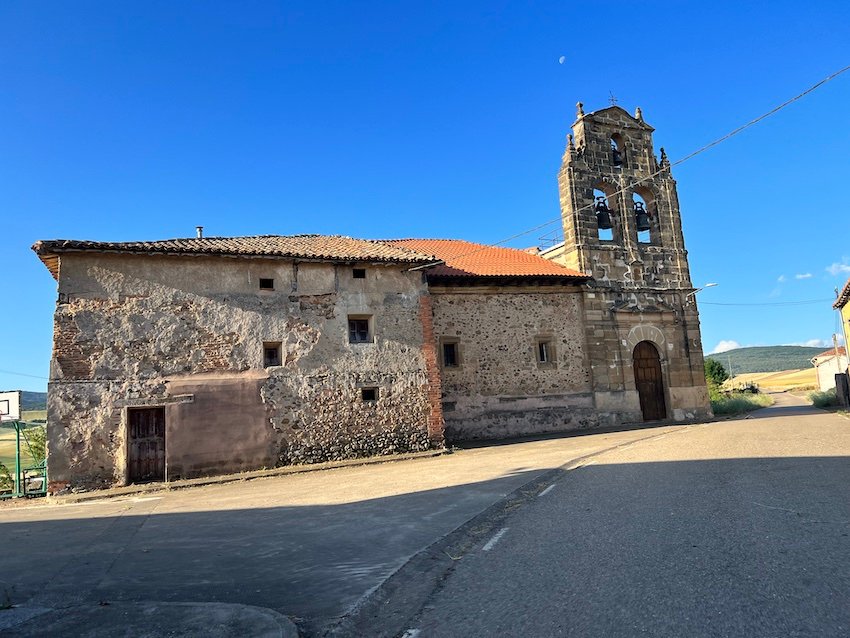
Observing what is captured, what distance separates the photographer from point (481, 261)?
2228 cm

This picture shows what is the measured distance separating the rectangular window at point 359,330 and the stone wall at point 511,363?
3486mm

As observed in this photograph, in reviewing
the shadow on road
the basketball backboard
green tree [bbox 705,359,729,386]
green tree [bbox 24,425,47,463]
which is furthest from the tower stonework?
green tree [bbox 705,359,729,386]

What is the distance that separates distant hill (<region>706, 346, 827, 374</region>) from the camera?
127825 millimetres

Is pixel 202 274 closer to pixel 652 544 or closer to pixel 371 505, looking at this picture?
pixel 371 505

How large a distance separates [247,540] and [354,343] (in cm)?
942

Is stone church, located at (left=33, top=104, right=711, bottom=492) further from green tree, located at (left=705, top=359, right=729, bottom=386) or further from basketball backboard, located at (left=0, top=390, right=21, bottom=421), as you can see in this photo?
green tree, located at (left=705, top=359, right=729, bottom=386)

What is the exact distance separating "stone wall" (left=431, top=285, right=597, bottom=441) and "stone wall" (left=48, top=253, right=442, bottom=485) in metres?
2.91

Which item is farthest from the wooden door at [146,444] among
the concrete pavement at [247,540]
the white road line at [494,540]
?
the white road line at [494,540]

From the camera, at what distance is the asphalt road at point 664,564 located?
3443 mm

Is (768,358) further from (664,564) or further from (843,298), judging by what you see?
(664,564)

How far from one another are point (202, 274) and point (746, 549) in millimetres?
13305

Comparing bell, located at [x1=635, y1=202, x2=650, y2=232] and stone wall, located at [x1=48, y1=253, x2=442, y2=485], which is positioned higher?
bell, located at [x1=635, y1=202, x2=650, y2=232]

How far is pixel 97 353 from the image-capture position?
13531 millimetres

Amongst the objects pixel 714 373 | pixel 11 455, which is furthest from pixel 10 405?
pixel 714 373
